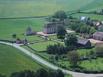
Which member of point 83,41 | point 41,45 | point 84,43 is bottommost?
point 41,45

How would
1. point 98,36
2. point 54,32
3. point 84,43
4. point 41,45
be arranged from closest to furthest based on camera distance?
point 84,43, point 41,45, point 98,36, point 54,32

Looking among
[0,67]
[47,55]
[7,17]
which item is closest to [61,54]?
[47,55]

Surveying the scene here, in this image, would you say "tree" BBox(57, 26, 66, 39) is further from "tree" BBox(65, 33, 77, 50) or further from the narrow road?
the narrow road

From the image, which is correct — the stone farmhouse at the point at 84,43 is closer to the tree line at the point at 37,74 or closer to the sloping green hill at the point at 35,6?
the tree line at the point at 37,74

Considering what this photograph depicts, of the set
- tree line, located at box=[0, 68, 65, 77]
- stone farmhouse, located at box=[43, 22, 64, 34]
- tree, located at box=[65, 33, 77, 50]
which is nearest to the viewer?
tree line, located at box=[0, 68, 65, 77]

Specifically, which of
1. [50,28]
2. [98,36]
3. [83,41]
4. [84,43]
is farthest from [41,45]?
[50,28]

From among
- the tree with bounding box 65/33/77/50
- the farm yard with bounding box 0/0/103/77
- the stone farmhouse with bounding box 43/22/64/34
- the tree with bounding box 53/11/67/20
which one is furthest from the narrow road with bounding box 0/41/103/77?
the tree with bounding box 53/11/67/20

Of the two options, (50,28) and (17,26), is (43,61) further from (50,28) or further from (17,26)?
(17,26)
